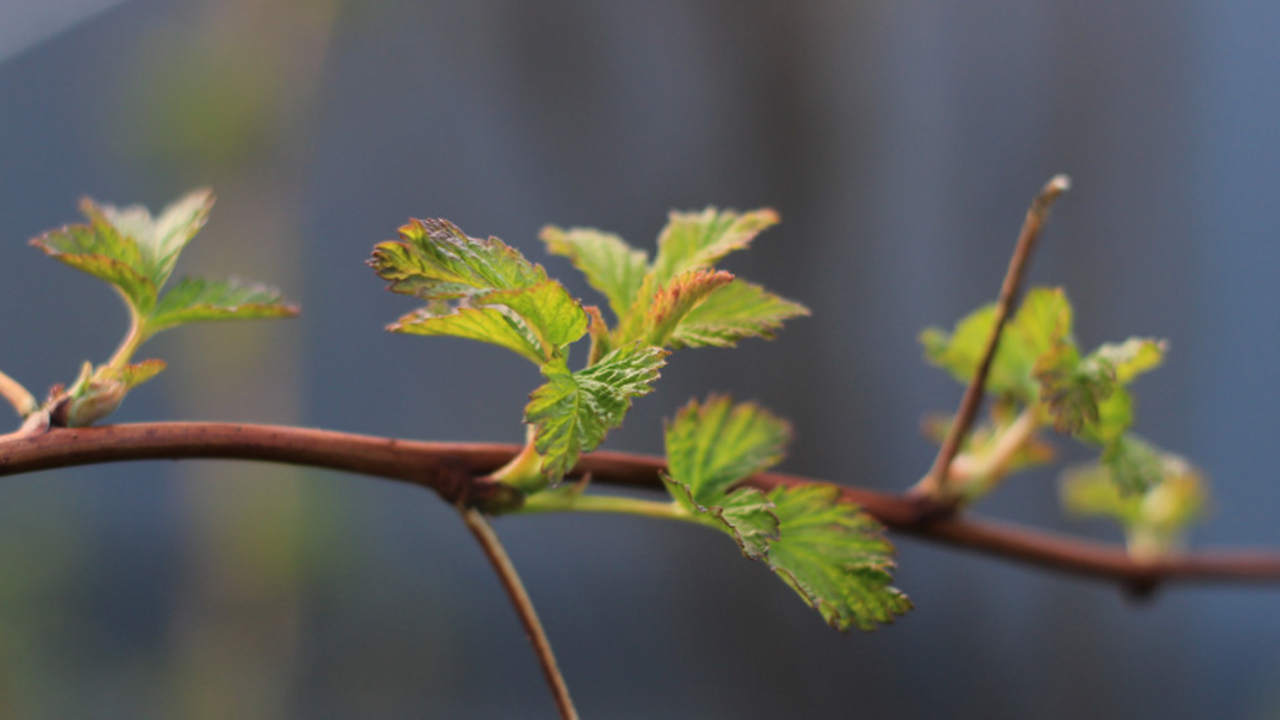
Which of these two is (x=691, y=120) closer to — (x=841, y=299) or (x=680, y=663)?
(x=841, y=299)

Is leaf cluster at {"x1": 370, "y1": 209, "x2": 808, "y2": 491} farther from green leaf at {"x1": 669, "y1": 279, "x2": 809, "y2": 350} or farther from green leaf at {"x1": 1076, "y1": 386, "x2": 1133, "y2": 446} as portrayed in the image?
green leaf at {"x1": 1076, "y1": 386, "x2": 1133, "y2": 446}

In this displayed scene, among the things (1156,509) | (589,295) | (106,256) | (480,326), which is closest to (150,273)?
(106,256)

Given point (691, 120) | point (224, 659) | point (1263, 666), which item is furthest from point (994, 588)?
point (224, 659)

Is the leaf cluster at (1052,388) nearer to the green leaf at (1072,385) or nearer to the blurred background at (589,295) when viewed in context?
the green leaf at (1072,385)

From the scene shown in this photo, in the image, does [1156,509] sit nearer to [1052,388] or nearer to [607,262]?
[1052,388]

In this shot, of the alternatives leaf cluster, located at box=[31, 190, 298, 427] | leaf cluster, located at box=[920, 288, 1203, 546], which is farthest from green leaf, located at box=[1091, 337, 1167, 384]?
leaf cluster, located at box=[31, 190, 298, 427]

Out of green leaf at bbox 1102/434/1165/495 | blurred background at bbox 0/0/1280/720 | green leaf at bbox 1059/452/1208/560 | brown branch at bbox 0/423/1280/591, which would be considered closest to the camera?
brown branch at bbox 0/423/1280/591

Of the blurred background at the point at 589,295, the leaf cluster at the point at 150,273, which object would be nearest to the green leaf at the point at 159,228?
the leaf cluster at the point at 150,273
